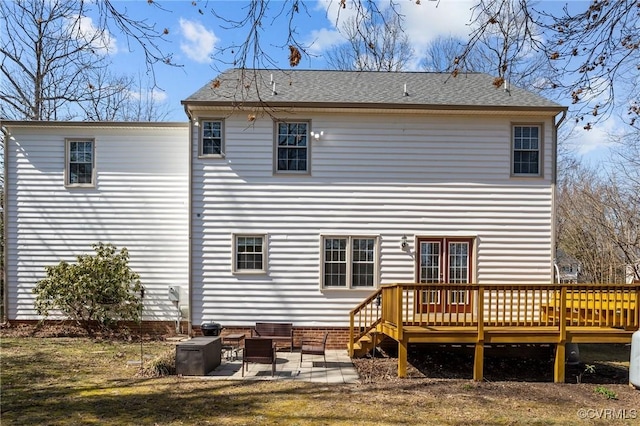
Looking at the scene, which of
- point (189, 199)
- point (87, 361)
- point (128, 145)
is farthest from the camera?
point (128, 145)

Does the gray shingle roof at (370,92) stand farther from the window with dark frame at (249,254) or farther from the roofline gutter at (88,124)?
the window with dark frame at (249,254)

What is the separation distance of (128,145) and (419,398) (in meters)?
9.32

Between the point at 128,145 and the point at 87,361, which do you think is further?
the point at 128,145

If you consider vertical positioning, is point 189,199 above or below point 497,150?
below

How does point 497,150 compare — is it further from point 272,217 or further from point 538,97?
point 272,217

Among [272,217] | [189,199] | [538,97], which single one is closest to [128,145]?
[189,199]

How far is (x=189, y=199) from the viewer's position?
1153 cm

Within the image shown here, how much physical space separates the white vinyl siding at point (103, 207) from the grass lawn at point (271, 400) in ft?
10.4

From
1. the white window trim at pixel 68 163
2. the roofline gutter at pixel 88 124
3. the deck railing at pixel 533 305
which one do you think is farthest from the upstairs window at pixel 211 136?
the deck railing at pixel 533 305

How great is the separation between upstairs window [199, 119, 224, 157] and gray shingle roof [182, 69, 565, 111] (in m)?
0.57

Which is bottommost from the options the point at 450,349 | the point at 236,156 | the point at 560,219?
the point at 450,349

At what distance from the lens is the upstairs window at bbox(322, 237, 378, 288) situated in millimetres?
11602

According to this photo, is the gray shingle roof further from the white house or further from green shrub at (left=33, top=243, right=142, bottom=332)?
green shrub at (left=33, top=243, right=142, bottom=332)

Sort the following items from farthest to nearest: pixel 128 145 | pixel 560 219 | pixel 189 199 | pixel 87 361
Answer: pixel 560 219 → pixel 128 145 → pixel 189 199 → pixel 87 361
